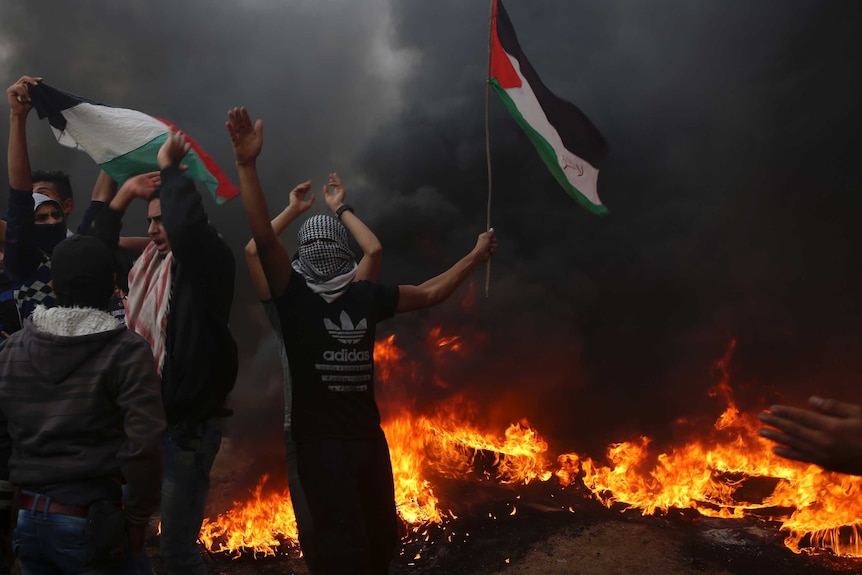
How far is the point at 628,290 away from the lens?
11484 millimetres

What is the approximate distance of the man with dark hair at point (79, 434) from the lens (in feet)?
7.29

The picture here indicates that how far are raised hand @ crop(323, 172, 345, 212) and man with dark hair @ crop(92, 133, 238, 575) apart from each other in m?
1.07

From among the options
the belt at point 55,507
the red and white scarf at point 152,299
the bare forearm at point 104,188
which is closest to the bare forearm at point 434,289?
the red and white scarf at point 152,299

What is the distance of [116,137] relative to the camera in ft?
13.2

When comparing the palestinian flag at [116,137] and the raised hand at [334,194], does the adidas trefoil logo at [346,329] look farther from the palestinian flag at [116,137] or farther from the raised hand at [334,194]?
the palestinian flag at [116,137]

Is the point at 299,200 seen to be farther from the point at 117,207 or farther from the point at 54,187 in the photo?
the point at 54,187

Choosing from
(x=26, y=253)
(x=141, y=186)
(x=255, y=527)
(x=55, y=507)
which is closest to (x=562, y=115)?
(x=141, y=186)

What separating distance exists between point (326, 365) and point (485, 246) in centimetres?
149

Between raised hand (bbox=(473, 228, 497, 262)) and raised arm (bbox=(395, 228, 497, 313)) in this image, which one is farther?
raised hand (bbox=(473, 228, 497, 262))

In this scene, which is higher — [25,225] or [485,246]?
[485,246]

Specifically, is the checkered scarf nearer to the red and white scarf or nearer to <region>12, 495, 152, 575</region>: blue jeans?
the red and white scarf

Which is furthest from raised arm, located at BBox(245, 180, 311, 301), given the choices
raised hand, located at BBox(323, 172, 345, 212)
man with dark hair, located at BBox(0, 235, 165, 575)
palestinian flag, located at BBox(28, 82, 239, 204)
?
man with dark hair, located at BBox(0, 235, 165, 575)

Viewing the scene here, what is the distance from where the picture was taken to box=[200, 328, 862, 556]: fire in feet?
19.0

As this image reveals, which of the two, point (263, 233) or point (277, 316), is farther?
point (277, 316)
